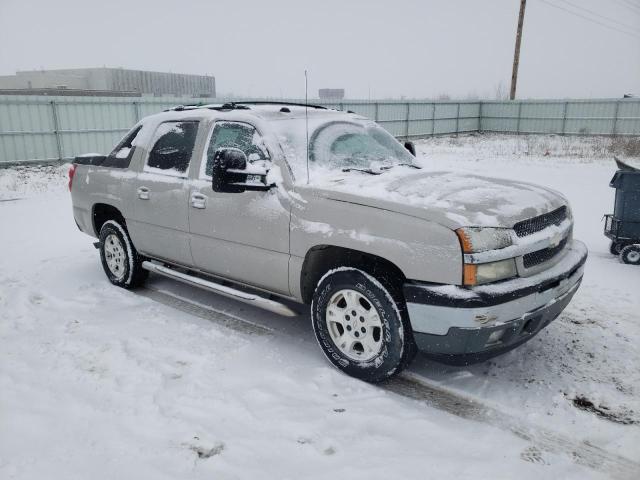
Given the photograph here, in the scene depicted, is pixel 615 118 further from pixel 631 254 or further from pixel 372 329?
pixel 372 329

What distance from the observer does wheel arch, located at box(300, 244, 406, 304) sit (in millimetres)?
3271

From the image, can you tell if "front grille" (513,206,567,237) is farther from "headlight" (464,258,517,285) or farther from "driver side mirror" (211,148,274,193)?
"driver side mirror" (211,148,274,193)

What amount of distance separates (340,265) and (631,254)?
4.29 m

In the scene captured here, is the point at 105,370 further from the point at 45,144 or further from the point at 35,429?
the point at 45,144

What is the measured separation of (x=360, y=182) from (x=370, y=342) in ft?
3.68

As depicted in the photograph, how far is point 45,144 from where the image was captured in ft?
51.1

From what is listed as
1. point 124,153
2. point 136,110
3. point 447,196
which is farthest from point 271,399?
point 136,110

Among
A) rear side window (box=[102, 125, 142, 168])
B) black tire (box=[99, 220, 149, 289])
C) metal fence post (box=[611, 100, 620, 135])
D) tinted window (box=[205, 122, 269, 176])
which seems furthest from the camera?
metal fence post (box=[611, 100, 620, 135])

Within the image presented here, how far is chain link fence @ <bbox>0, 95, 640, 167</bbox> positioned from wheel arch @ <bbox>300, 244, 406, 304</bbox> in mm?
13839

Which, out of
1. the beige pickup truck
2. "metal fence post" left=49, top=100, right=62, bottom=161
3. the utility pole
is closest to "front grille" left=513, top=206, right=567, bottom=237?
the beige pickup truck

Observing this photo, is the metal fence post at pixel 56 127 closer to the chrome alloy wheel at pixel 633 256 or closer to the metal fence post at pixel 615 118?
the chrome alloy wheel at pixel 633 256

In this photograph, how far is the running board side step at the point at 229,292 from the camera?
3.81m

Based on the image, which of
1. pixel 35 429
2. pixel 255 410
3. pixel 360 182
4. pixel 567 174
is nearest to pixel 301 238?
pixel 360 182

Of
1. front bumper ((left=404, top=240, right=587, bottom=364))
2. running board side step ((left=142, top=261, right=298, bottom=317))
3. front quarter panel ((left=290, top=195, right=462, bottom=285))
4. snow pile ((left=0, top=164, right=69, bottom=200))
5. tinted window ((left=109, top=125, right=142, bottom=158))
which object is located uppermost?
tinted window ((left=109, top=125, right=142, bottom=158))
